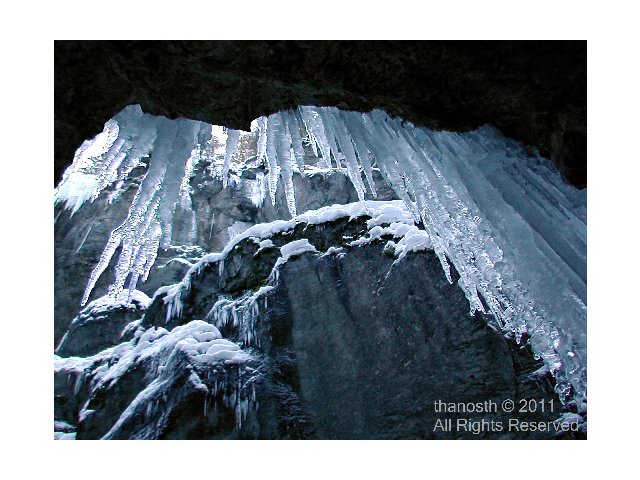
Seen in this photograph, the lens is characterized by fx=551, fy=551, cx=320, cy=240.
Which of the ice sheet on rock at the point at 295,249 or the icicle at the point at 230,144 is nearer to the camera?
the icicle at the point at 230,144

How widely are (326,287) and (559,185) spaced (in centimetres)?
563

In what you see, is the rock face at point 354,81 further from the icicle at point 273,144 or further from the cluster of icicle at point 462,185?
the icicle at point 273,144

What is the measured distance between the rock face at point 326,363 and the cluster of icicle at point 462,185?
3345mm

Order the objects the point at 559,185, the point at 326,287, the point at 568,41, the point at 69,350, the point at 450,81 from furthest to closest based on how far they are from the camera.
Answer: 1. the point at 69,350
2. the point at 326,287
3. the point at 559,185
4. the point at 450,81
5. the point at 568,41

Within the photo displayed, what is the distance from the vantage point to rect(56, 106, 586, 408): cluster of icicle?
9.96 feet

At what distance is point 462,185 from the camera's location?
3.22 metres

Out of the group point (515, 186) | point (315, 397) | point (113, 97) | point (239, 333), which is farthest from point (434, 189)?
point (239, 333)

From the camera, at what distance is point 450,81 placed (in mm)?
2693

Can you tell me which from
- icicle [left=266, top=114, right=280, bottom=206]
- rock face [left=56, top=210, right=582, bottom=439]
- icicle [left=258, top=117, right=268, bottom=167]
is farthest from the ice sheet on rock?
icicle [left=266, top=114, right=280, bottom=206]

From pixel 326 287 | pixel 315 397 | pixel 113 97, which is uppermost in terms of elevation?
pixel 113 97

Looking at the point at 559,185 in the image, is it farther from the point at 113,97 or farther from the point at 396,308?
the point at 396,308

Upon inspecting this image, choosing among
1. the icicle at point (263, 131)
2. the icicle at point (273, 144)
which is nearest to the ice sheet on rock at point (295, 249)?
the icicle at point (263, 131)

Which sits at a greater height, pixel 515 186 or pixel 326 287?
pixel 515 186

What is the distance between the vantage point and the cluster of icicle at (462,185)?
304 centimetres
